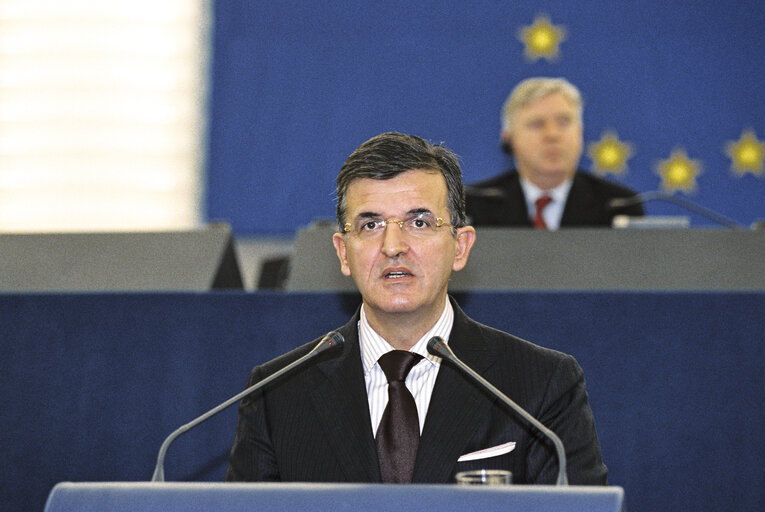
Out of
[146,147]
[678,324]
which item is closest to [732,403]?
[678,324]

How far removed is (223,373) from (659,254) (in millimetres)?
1182

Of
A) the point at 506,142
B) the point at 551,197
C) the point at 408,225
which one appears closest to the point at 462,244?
the point at 408,225

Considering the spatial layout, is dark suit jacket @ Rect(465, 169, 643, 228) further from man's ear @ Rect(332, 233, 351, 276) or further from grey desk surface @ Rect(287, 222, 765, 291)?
man's ear @ Rect(332, 233, 351, 276)

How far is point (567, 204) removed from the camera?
3.90 metres

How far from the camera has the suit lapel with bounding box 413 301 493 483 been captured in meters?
1.78

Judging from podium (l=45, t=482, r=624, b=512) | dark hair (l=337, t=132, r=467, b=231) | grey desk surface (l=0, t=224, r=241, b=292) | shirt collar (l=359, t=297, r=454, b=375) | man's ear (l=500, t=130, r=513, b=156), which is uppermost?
man's ear (l=500, t=130, r=513, b=156)

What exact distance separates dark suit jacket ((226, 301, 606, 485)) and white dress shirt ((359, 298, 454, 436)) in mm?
21

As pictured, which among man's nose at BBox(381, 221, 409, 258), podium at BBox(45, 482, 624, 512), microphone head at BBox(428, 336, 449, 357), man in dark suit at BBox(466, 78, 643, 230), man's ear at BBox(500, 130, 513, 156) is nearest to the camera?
podium at BBox(45, 482, 624, 512)

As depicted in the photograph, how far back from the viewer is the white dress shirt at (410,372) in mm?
1900

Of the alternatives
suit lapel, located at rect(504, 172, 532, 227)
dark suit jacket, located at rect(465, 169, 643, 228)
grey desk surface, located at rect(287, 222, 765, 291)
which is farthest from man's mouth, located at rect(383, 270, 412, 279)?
suit lapel, located at rect(504, 172, 532, 227)

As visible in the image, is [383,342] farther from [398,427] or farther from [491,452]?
[491,452]

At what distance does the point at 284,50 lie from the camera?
471 centimetres

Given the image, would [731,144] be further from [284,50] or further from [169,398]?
[169,398]

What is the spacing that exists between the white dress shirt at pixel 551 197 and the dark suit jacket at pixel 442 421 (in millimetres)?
2032
